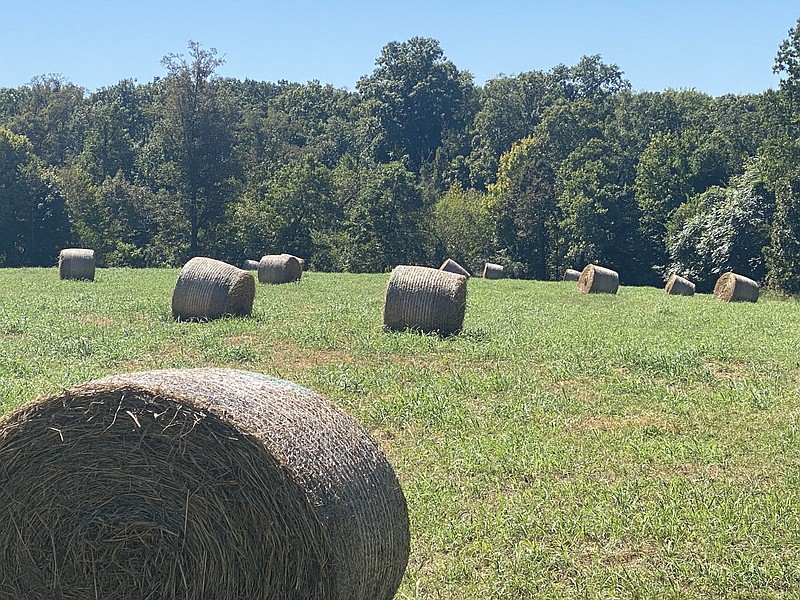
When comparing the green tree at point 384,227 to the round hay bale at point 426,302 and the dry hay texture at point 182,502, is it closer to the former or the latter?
the round hay bale at point 426,302

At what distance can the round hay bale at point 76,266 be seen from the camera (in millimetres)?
27812

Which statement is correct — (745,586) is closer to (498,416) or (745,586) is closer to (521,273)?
(498,416)

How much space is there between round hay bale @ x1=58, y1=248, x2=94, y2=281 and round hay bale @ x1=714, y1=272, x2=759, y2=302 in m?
20.2

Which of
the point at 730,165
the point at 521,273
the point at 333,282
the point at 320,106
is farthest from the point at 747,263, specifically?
the point at 320,106

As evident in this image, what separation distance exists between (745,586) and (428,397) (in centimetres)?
513

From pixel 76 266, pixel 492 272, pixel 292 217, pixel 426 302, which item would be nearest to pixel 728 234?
pixel 492 272

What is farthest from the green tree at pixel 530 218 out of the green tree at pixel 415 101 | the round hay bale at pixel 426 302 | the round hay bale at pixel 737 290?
the round hay bale at pixel 426 302

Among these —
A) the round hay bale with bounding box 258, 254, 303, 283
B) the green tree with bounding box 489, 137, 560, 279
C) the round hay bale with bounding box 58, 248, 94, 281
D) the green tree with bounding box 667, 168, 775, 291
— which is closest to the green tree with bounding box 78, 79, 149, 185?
the green tree with bounding box 489, 137, 560, 279

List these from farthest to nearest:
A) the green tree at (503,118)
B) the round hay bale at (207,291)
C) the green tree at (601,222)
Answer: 1. the green tree at (503,118)
2. the green tree at (601,222)
3. the round hay bale at (207,291)

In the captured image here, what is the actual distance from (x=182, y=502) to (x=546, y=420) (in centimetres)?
557

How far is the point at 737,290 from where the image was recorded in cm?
2777

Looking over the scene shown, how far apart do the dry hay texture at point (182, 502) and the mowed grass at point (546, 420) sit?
988 mm

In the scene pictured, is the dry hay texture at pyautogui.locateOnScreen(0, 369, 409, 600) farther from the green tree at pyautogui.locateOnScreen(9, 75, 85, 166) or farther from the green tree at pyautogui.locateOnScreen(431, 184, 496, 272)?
the green tree at pyautogui.locateOnScreen(9, 75, 85, 166)

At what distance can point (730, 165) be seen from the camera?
175 feet
